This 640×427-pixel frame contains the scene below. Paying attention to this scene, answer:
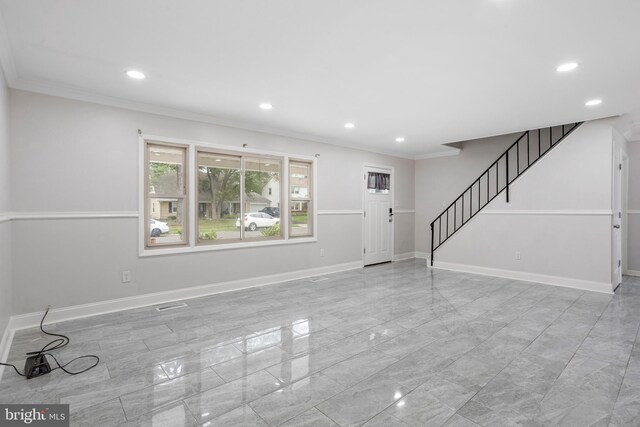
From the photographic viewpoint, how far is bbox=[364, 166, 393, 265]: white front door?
6.89 m

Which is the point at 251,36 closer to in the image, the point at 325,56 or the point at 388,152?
the point at 325,56

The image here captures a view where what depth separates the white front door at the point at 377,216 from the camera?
6891 mm

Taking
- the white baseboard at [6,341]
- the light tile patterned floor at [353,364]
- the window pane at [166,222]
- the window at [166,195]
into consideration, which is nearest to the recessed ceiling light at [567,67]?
the light tile patterned floor at [353,364]

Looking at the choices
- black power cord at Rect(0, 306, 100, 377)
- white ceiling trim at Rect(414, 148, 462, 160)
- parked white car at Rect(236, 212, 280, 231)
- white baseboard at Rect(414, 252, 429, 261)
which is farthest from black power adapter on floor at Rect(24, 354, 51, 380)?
white ceiling trim at Rect(414, 148, 462, 160)

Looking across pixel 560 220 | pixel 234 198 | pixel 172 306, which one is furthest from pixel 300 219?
pixel 560 220

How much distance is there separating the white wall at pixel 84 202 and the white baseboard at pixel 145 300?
0.21 ft

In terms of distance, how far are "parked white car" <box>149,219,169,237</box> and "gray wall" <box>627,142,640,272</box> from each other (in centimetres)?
773

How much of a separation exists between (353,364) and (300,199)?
12.1 ft

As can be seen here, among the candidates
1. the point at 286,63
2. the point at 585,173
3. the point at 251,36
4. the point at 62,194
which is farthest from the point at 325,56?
the point at 585,173

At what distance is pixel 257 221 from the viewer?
17.6 ft

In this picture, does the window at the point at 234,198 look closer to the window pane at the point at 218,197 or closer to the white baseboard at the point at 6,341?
the window pane at the point at 218,197

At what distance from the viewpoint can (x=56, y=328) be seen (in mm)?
3326

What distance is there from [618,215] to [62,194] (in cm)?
758

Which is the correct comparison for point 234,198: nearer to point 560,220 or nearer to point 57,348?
point 57,348
